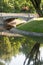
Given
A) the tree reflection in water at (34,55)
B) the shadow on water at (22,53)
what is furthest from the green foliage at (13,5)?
the tree reflection in water at (34,55)

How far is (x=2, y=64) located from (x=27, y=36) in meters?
18.1

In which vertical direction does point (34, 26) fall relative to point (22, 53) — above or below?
below

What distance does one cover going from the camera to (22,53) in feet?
98.0

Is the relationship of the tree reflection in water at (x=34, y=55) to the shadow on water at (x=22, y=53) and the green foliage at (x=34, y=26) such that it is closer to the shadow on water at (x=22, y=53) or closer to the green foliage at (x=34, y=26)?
the shadow on water at (x=22, y=53)

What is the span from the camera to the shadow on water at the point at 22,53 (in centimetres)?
2574

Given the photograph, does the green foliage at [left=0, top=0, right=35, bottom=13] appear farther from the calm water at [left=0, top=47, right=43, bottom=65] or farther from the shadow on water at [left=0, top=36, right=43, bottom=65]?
the calm water at [left=0, top=47, right=43, bottom=65]

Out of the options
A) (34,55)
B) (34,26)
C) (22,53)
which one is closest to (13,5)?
(34,26)

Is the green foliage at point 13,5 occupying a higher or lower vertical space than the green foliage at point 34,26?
lower

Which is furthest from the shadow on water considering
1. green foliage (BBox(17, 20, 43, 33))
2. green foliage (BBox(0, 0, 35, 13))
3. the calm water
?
green foliage (BBox(0, 0, 35, 13))

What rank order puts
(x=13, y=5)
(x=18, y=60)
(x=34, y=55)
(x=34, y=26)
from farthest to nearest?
(x=13, y=5)
(x=34, y=26)
(x=34, y=55)
(x=18, y=60)

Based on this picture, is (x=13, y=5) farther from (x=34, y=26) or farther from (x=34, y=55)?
(x=34, y=55)

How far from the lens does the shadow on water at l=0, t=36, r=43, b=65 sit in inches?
1013

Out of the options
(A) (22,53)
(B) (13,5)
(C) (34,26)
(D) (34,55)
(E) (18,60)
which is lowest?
(B) (13,5)

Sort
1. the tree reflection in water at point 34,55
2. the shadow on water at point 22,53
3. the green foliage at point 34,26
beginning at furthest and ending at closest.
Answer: the green foliage at point 34,26, the tree reflection in water at point 34,55, the shadow on water at point 22,53
